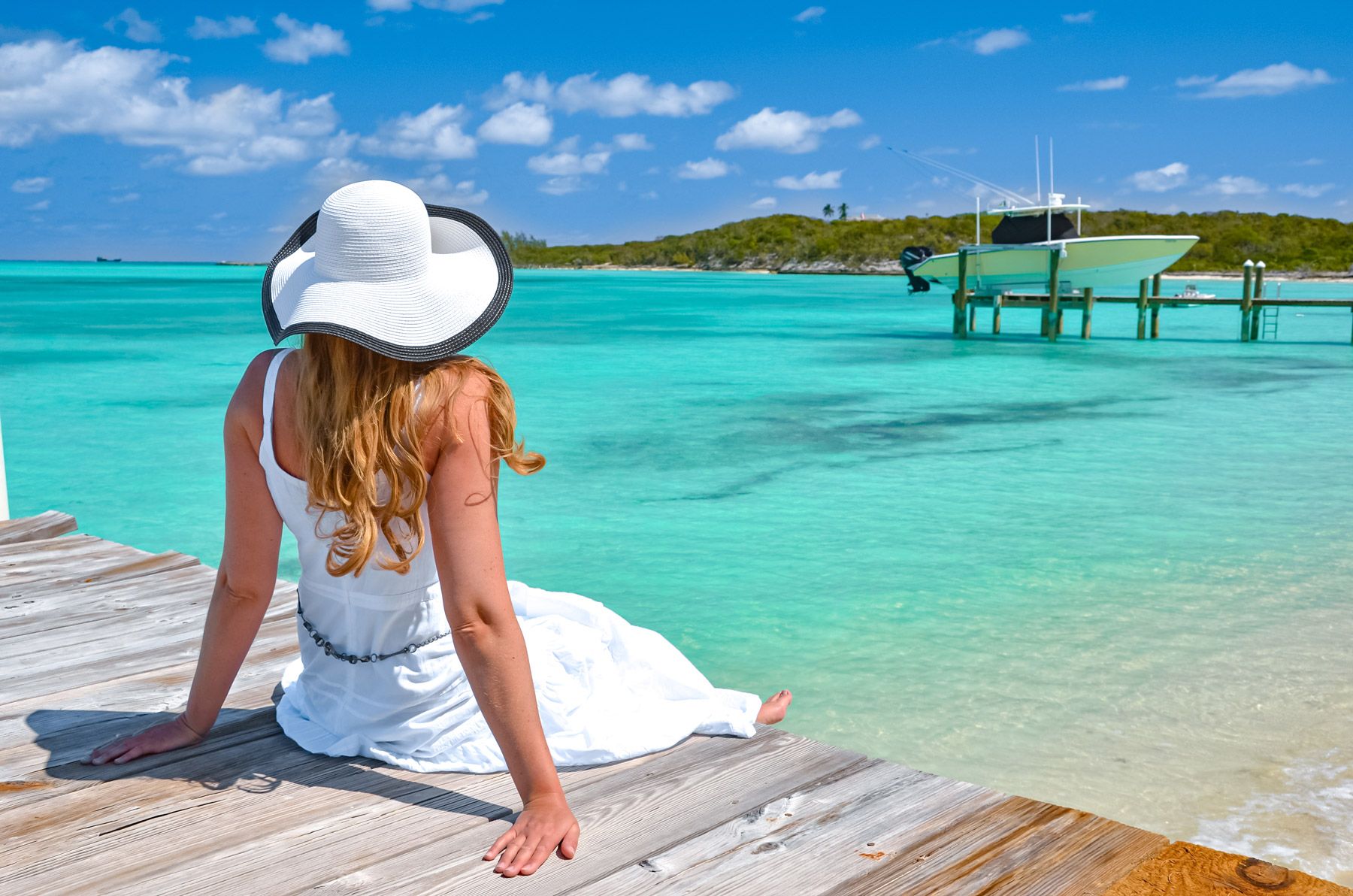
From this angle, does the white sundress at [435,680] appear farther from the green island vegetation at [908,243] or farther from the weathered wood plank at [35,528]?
the green island vegetation at [908,243]

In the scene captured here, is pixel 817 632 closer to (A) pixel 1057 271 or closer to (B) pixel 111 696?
(B) pixel 111 696

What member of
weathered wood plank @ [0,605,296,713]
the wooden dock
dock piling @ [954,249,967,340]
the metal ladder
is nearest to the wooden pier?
dock piling @ [954,249,967,340]

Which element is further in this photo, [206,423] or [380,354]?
[206,423]

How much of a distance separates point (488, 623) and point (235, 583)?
635mm

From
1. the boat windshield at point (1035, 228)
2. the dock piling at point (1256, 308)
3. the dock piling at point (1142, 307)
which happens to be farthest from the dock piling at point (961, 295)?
the dock piling at point (1256, 308)

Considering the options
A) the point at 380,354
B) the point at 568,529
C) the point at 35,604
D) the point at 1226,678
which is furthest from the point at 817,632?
the point at 380,354

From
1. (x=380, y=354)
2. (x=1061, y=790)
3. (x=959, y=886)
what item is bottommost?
(x=1061, y=790)

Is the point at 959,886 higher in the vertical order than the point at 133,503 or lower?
higher

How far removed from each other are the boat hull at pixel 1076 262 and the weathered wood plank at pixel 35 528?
78.8 feet

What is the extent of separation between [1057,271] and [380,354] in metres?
26.3

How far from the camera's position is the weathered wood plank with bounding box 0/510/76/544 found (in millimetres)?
4840

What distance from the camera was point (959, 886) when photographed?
205 centimetres

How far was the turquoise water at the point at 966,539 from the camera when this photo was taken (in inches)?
170

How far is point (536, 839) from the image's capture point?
2080 millimetres
